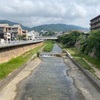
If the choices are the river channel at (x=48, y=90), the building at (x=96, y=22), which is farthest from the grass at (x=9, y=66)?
the building at (x=96, y=22)

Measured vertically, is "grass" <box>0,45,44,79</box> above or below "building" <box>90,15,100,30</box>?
below

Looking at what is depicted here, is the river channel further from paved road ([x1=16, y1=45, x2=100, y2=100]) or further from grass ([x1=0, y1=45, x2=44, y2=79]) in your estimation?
grass ([x1=0, y1=45, x2=44, y2=79])

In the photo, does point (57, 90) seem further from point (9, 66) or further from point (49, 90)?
point (9, 66)

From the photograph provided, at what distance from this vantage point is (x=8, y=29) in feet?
572

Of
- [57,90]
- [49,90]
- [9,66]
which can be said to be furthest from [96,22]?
[49,90]

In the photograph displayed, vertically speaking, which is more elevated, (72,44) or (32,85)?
(32,85)

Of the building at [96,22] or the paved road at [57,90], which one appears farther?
the building at [96,22]

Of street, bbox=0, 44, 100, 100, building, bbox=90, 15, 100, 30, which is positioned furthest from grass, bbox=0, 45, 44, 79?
building, bbox=90, 15, 100, 30

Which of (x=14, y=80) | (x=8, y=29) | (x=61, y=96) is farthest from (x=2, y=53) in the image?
(x=8, y=29)

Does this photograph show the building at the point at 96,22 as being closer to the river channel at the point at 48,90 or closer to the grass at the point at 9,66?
the grass at the point at 9,66

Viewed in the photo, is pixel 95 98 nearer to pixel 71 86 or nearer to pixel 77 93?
pixel 77 93

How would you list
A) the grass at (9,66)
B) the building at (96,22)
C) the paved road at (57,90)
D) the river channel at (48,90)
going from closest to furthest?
1. the river channel at (48,90)
2. the paved road at (57,90)
3. the grass at (9,66)
4. the building at (96,22)

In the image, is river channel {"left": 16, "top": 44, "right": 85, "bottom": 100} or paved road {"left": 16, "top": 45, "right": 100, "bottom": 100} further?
paved road {"left": 16, "top": 45, "right": 100, "bottom": 100}

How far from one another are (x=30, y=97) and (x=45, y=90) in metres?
2.81
